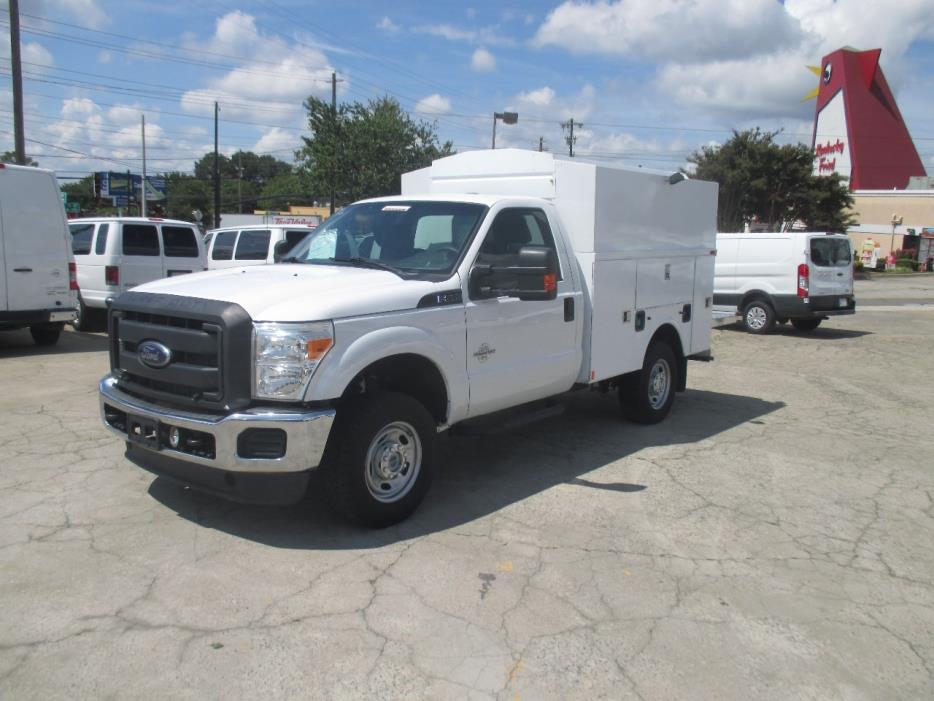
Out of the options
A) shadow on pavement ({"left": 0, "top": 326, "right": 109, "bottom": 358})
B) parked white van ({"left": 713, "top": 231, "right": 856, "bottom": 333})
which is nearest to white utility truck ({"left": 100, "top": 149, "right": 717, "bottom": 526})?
shadow on pavement ({"left": 0, "top": 326, "right": 109, "bottom": 358})

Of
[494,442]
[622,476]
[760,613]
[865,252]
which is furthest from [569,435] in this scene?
[865,252]

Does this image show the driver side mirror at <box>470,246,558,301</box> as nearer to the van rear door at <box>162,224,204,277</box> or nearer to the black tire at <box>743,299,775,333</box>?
the van rear door at <box>162,224,204,277</box>

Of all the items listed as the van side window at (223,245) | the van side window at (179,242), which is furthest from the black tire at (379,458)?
the van side window at (223,245)

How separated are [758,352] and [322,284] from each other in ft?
35.9

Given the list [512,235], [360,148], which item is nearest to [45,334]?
[512,235]

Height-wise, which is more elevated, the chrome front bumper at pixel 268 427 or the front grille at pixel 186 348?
the front grille at pixel 186 348

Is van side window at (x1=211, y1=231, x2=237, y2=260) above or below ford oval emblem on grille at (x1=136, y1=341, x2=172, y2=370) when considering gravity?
above

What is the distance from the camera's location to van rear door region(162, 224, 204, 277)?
13531 millimetres

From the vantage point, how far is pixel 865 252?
165 ft

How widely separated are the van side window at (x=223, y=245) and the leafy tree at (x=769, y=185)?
30.4 m

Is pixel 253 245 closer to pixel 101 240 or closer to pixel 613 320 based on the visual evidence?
pixel 101 240

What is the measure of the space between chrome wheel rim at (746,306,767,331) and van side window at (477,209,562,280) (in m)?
11.6

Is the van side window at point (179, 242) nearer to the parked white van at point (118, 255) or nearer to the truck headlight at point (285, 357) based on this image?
the parked white van at point (118, 255)

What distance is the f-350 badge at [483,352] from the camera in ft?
17.4
